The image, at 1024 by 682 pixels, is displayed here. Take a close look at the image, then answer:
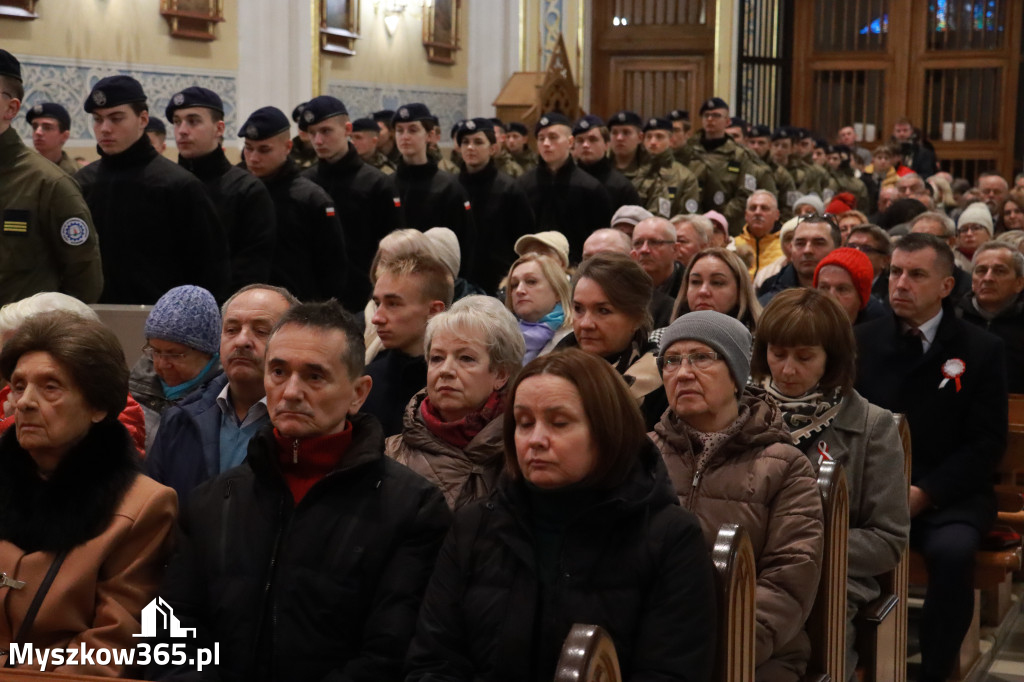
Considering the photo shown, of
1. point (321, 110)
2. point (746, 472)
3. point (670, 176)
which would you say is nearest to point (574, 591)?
point (746, 472)

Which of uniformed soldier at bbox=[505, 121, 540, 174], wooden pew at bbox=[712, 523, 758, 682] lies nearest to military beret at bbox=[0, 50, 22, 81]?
wooden pew at bbox=[712, 523, 758, 682]

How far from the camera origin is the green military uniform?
4.43m

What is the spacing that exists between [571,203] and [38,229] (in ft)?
13.2

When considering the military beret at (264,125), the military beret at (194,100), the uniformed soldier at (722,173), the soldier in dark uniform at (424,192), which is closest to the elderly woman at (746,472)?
the military beret at (194,100)

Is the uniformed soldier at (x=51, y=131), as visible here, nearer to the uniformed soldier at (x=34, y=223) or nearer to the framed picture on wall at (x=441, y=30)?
the uniformed soldier at (x=34, y=223)

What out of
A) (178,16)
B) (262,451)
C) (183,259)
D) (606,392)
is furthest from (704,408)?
(178,16)

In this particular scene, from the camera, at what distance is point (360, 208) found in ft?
21.9

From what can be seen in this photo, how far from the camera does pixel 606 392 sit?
240cm

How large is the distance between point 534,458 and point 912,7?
A: 1692 centimetres

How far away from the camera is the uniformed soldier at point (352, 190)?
6.64 meters

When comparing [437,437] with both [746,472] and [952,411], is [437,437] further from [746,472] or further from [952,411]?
[952,411]

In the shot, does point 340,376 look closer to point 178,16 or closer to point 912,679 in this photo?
point 912,679

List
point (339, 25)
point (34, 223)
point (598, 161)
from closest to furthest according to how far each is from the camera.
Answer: point (34, 223), point (598, 161), point (339, 25)

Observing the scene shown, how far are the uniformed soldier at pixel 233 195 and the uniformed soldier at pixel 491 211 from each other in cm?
214
